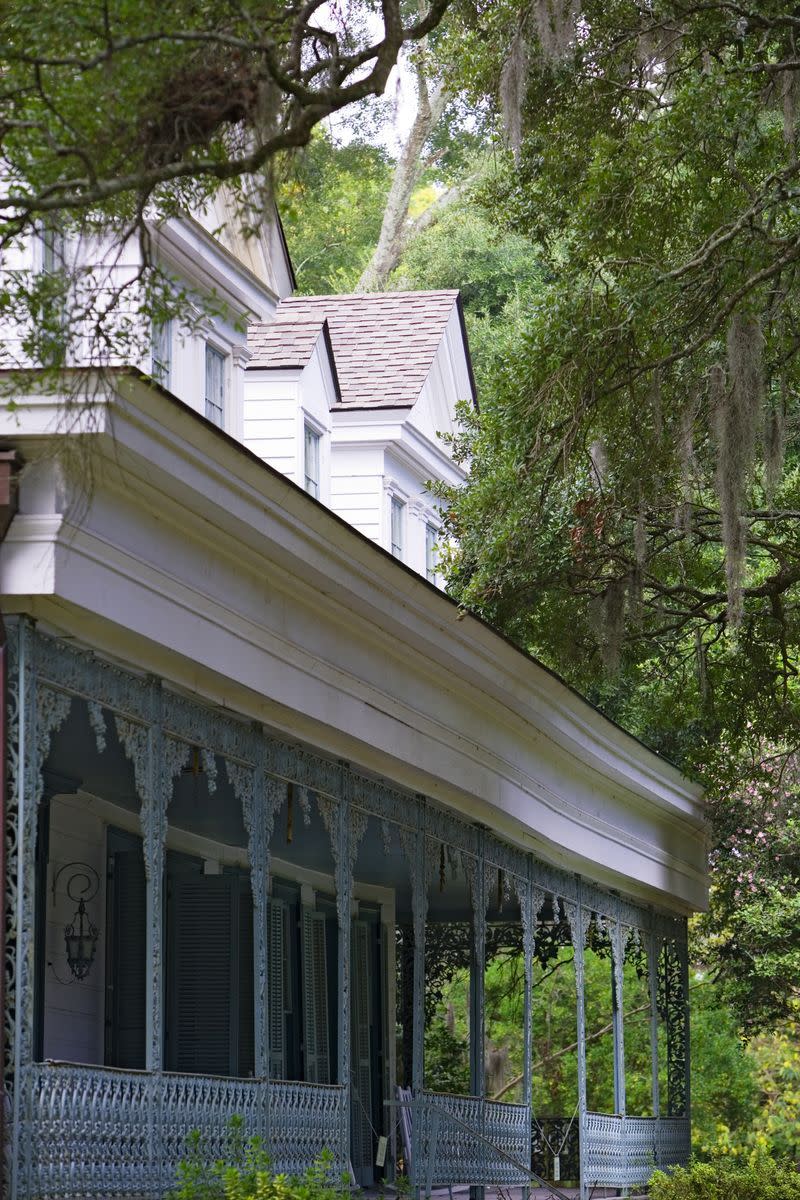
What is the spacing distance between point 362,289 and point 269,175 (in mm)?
36828

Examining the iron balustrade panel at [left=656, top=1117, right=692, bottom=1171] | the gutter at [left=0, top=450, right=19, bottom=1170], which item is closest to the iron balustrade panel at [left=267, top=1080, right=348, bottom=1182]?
the gutter at [left=0, top=450, right=19, bottom=1170]

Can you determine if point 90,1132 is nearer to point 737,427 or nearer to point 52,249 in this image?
point 52,249

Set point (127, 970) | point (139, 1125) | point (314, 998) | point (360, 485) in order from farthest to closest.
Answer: point (360, 485)
point (314, 998)
point (127, 970)
point (139, 1125)

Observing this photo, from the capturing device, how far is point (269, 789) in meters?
12.4

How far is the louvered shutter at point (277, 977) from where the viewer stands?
15773 mm

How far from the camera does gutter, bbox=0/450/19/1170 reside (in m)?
8.83

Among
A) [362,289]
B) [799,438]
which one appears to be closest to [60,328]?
[799,438]

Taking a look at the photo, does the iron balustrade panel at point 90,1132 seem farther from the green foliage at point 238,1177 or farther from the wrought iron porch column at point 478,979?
the wrought iron porch column at point 478,979

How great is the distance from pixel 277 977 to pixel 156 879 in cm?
676

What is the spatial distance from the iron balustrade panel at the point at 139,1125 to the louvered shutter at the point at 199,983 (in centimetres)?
261

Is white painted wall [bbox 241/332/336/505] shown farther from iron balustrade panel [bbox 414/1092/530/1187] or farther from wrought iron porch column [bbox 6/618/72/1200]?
wrought iron porch column [bbox 6/618/72/1200]

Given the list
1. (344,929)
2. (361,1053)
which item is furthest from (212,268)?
(361,1053)

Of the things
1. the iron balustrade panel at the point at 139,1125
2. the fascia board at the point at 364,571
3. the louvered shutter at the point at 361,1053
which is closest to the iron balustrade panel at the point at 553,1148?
the louvered shutter at the point at 361,1053

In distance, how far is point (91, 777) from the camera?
518 inches
